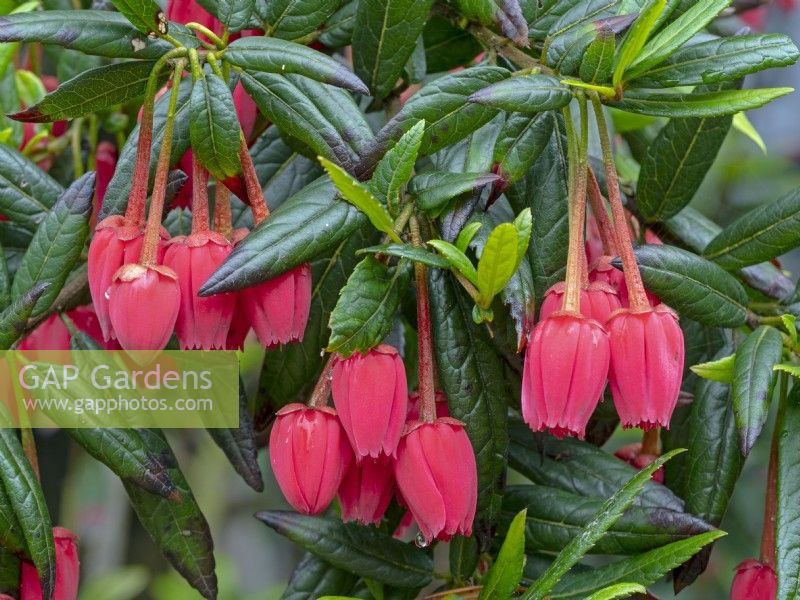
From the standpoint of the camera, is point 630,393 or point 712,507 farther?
point 712,507

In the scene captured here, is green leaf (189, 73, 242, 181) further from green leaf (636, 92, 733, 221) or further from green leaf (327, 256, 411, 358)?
green leaf (636, 92, 733, 221)

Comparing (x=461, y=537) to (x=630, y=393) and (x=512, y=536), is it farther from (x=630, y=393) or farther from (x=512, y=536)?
(x=630, y=393)

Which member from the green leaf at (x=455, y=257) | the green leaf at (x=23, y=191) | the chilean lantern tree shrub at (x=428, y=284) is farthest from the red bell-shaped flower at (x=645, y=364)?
the green leaf at (x=23, y=191)

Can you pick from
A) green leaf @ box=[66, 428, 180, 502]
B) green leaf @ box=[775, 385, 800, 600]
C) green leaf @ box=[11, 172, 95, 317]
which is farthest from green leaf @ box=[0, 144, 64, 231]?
green leaf @ box=[775, 385, 800, 600]

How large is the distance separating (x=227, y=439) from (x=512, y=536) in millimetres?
298

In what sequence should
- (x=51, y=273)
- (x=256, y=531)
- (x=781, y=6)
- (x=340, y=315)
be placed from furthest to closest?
(x=256, y=531) → (x=781, y=6) → (x=51, y=273) → (x=340, y=315)

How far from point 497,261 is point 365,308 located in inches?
3.9

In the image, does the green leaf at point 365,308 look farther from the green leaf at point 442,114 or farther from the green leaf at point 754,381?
the green leaf at point 754,381

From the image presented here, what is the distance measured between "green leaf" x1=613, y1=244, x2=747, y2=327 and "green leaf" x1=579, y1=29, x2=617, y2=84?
14 cm

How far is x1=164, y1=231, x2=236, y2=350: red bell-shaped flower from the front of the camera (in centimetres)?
74

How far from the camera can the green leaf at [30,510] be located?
0.80 meters

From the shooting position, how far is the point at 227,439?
971 millimetres

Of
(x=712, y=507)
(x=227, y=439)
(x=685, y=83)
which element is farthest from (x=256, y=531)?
(x=685, y=83)

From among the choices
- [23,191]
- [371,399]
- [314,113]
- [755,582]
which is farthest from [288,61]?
[755,582]
